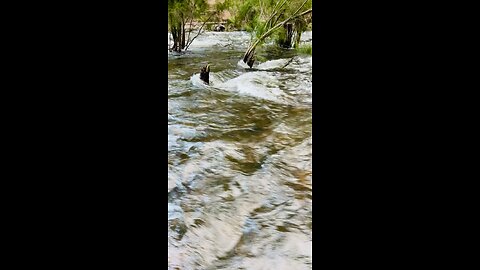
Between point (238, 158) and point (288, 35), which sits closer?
point (238, 158)

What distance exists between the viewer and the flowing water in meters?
1.31

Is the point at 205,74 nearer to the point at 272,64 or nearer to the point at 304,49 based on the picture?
the point at 272,64

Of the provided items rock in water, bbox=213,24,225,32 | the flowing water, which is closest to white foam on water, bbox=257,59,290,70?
the flowing water

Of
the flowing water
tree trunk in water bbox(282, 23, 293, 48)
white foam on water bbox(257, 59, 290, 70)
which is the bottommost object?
the flowing water

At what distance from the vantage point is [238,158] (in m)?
1.46

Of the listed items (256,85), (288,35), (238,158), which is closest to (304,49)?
(288,35)

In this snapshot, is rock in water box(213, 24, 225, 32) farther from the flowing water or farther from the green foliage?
the green foliage

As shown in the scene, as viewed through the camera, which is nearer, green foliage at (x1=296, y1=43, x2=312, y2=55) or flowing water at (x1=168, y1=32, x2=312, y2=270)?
flowing water at (x1=168, y1=32, x2=312, y2=270)

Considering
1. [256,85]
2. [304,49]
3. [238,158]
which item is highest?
[304,49]

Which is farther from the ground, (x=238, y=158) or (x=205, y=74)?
(x=205, y=74)
